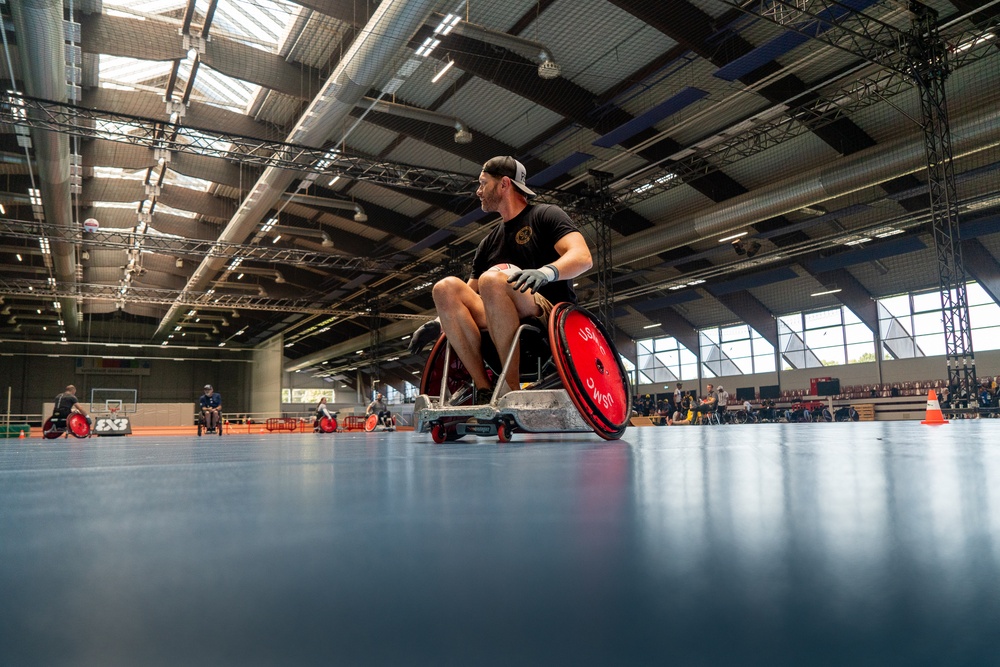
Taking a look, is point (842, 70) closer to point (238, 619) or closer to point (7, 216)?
point (238, 619)

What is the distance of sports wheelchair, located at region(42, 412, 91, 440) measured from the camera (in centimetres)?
1211

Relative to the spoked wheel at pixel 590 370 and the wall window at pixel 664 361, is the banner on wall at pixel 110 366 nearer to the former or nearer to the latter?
the wall window at pixel 664 361

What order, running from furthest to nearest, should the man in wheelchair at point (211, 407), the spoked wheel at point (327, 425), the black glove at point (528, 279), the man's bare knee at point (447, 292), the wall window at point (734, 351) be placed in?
the wall window at point (734, 351), the spoked wheel at point (327, 425), the man in wheelchair at point (211, 407), the man's bare knee at point (447, 292), the black glove at point (528, 279)

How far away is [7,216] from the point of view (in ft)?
56.5

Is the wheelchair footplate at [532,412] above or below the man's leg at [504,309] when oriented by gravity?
below

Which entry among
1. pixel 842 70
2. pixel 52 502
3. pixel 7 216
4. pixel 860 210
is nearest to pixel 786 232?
pixel 860 210

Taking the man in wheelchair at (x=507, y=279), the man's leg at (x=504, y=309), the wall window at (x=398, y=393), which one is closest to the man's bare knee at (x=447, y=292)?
the man in wheelchair at (x=507, y=279)

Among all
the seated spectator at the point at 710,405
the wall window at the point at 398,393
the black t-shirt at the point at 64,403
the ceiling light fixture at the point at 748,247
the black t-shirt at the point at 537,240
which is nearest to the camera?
the black t-shirt at the point at 537,240

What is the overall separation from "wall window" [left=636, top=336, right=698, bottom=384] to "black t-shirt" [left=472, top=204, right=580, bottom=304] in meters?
22.9

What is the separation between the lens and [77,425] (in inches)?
486

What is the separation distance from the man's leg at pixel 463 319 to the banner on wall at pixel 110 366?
36.6 metres

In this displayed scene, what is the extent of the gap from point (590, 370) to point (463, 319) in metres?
0.56

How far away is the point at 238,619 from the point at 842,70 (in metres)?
13.2

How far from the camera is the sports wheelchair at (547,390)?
2.35m
